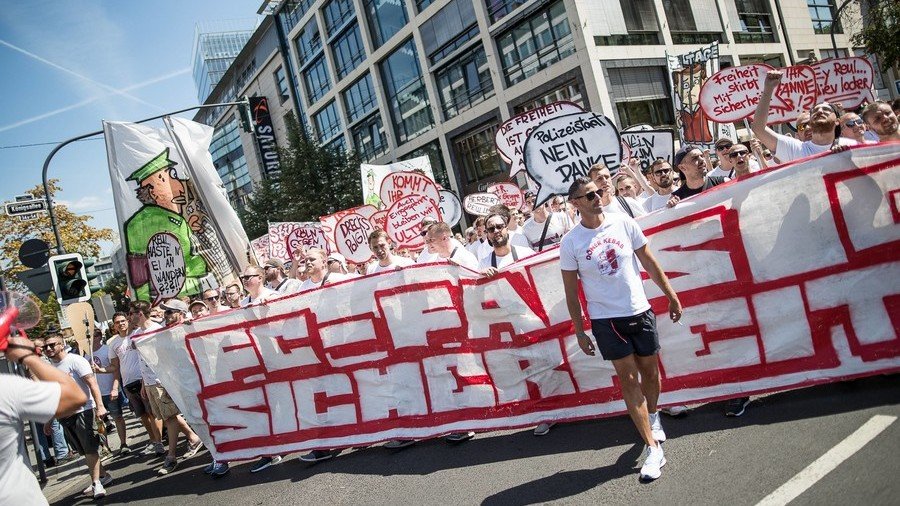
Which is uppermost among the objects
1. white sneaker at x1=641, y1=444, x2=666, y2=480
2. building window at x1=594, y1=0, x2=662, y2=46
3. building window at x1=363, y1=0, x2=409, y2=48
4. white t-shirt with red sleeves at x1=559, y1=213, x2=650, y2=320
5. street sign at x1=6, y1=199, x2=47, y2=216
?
building window at x1=363, y1=0, x2=409, y2=48

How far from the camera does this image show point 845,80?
7977 millimetres

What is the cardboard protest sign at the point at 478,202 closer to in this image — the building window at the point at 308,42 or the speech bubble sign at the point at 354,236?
the speech bubble sign at the point at 354,236

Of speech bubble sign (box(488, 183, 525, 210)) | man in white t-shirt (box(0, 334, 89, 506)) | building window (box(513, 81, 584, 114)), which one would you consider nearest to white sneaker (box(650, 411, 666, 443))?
man in white t-shirt (box(0, 334, 89, 506))

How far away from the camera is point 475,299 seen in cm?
498

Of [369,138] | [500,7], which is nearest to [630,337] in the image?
[500,7]

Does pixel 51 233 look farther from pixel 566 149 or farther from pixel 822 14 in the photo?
pixel 822 14

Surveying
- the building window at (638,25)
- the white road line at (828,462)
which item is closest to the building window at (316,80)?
the building window at (638,25)

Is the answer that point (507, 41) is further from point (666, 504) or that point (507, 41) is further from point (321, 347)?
point (666, 504)

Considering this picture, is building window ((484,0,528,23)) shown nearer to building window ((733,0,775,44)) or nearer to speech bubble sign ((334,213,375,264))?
building window ((733,0,775,44))

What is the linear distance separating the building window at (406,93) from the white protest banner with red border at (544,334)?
23524 millimetres

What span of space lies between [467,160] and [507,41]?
18.7 feet

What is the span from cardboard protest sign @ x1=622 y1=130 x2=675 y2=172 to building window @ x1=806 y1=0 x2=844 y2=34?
25226 mm

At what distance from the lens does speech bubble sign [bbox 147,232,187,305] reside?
6.90m

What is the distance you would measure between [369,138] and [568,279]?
101ft
